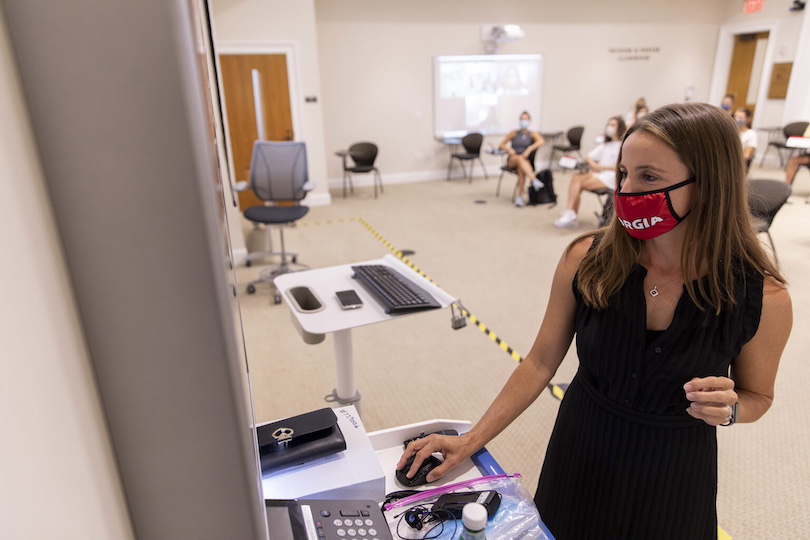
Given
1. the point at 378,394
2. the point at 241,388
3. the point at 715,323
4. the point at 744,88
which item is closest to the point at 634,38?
the point at 744,88

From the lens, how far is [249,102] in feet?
23.1

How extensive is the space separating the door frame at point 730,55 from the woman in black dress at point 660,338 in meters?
11.1

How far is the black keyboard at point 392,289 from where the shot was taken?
1591 mm

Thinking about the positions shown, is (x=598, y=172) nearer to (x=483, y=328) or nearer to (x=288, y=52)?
(x=483, y=328)

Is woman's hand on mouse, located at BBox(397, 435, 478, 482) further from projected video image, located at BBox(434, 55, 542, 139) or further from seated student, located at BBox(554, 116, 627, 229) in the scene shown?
projected video image, located at BBox(434, 55, 542, 139)

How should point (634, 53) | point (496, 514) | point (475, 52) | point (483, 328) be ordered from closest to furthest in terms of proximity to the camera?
point (496, 514) → point (483, 328) → point (475, 52) → point (634, 53)

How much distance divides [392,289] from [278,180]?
3148 mm

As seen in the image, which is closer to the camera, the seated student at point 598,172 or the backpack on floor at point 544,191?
the seated student at point 598,172

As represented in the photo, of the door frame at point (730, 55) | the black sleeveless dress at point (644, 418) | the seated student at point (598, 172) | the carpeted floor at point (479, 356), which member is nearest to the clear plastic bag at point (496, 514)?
the black sleeveless dress at point (644, 418)

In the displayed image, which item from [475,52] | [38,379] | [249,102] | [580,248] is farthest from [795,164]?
[38,379]

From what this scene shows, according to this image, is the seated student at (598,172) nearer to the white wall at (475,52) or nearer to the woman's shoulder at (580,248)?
the white wall at (475,52)

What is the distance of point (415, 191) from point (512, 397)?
24.5 feet

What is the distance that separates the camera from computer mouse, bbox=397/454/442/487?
1039 millimetres

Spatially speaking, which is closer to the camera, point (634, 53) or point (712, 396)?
point (712, 396)
